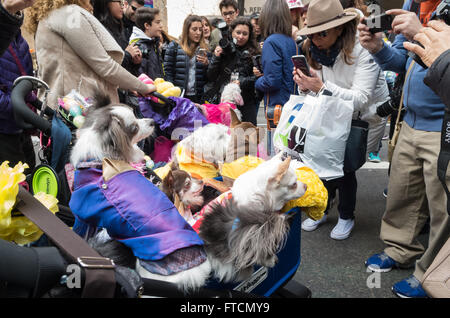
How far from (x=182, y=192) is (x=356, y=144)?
142 centimetres

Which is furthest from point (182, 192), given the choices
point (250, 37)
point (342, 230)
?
point (250, 37)

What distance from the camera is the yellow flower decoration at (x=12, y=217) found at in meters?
1.04

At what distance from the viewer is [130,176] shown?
1347 millimetres

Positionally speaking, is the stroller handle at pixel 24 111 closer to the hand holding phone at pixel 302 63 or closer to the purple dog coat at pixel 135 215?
the purple dog coat at pixel 135 215

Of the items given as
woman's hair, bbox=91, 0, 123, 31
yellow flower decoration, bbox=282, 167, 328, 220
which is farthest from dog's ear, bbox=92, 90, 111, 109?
woman's hair, bbox=91, 0, 123, 31

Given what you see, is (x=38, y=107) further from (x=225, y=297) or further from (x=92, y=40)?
(x=225, y=297)

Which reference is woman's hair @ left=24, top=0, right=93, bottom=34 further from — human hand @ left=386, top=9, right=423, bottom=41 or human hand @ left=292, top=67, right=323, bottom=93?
human hand @ left=386, top=9, right=423, bottom=41

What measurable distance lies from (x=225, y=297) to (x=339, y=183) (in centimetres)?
200

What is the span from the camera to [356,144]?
2.53m

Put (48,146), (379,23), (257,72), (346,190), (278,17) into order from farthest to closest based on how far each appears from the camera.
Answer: (257,72) < (278,17) < (346,190) < (379,23) < (48,146)

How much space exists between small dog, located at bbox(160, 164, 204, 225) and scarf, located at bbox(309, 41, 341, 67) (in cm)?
155

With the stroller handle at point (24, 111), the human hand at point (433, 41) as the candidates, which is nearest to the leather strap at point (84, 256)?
the stroller handle at point (24, 111)

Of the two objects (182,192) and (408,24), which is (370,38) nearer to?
(408,24)

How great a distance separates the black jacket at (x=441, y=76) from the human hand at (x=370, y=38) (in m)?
1.13
